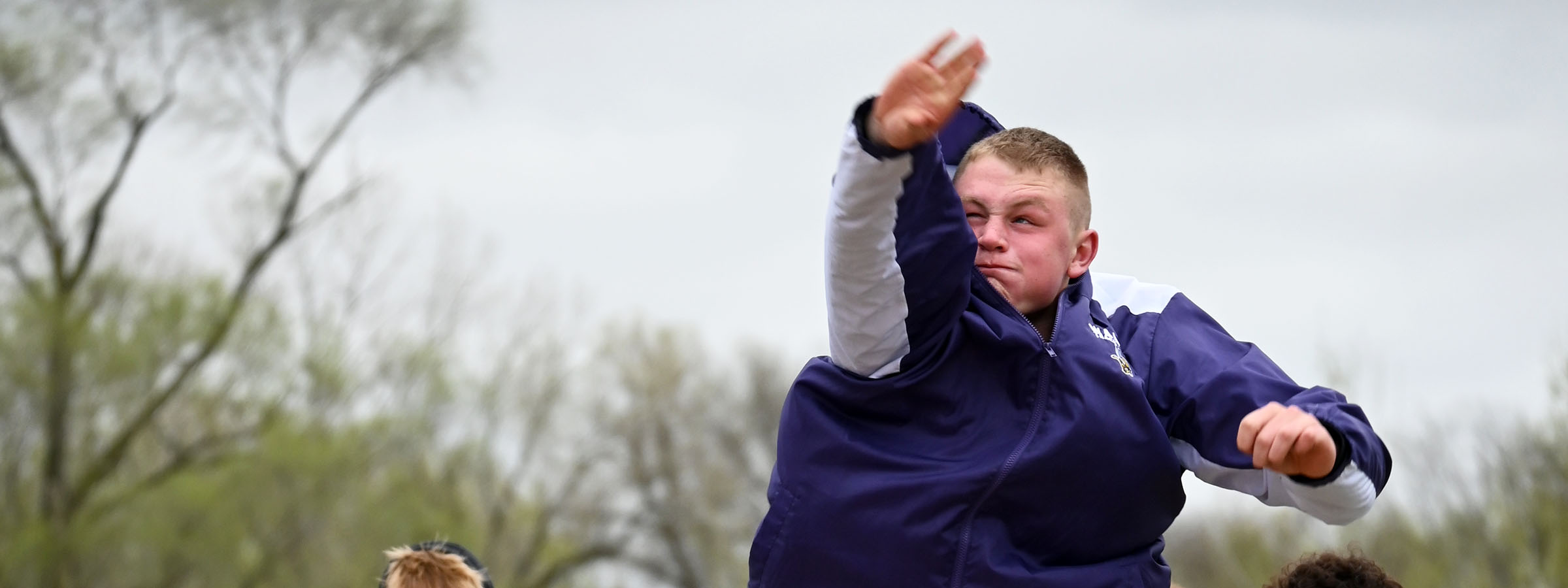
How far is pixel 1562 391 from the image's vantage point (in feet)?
75.7

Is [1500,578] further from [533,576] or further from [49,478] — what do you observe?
[49,478]

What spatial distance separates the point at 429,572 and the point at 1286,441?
2.63 meters

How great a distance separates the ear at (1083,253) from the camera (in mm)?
3358

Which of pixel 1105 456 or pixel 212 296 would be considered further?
pixel 212 296

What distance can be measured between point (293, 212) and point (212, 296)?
1.62 metres

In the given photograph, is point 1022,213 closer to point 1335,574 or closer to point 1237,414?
point 1237,414

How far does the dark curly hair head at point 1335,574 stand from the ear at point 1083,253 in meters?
1.66

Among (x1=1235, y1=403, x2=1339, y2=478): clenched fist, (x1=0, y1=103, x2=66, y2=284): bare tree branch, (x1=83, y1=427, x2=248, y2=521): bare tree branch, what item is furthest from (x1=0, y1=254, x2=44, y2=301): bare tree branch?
(x1=1235, y1=403, x2=1339, y2=478): clenched fist

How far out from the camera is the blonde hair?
14.6 feet

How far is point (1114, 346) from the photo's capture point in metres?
3.13

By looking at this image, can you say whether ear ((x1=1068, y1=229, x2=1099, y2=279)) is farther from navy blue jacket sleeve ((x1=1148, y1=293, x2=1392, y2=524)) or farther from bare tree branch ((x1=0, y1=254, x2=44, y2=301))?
bare tree branch ((x1=0, y1=254, x2=44, y2=301))

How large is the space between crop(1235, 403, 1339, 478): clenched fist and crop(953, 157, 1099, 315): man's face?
582 millimetres

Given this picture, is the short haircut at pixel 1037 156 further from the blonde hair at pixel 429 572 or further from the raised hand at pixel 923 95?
the blonde hair at pixel 429 572

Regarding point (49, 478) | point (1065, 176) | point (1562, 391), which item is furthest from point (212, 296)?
point (1065, 176)
